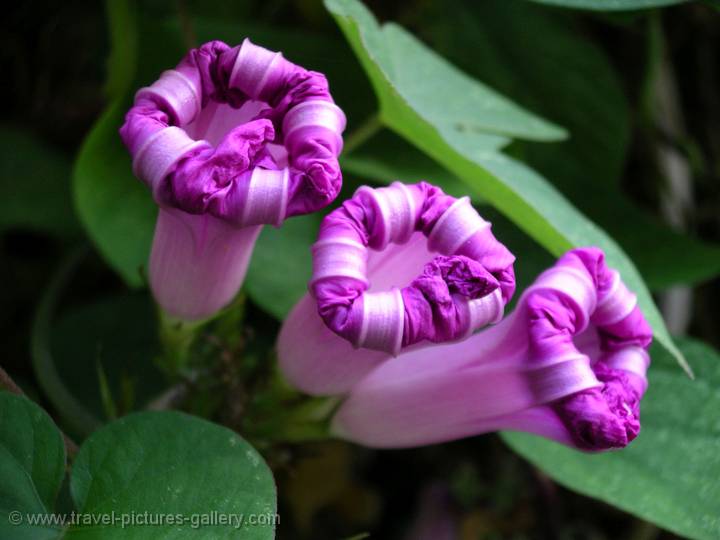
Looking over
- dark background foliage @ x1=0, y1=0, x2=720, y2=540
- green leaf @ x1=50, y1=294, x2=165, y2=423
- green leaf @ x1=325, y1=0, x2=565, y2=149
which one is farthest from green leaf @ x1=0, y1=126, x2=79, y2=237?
green leaf @ x1=325, y1=0, x2=565, y2=149

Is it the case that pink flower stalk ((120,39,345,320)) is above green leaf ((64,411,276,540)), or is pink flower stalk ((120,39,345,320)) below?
above

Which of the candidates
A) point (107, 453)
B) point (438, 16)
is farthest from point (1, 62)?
point (107, 453)

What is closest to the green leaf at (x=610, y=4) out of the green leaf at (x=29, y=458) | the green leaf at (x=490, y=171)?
the green leaf at (x=490, y=171)

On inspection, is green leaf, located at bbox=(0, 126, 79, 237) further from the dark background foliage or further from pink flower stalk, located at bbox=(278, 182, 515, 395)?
pink flower stalk, located at bbox=(278, 182, 515, 395)

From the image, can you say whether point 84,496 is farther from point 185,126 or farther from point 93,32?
point 93,32

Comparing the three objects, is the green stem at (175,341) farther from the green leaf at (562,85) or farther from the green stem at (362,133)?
the green leaf at (562,85)

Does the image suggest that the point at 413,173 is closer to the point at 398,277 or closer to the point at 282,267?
the point at 282,267
